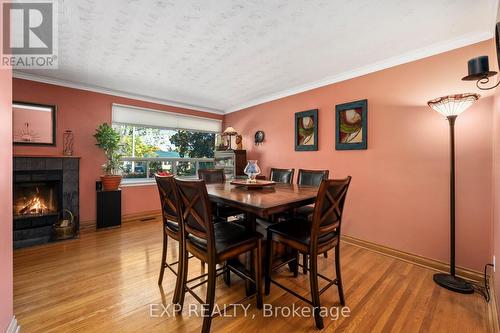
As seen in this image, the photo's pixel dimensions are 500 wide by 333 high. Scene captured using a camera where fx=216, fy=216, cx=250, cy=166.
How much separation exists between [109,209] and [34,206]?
3.20 feet

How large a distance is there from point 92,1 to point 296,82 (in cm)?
269

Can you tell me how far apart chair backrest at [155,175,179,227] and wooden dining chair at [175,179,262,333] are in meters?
0.10

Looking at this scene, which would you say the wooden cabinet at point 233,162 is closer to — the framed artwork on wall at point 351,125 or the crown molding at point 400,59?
the crown molding at point 400,59

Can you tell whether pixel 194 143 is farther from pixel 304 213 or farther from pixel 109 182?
pixel 304 213

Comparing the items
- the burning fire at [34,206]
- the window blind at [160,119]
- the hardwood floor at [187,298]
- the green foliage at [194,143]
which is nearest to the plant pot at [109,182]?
the burning fire at [34,206]

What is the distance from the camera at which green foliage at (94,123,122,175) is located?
353 centimetres

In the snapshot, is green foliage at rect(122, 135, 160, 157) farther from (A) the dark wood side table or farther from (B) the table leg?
(B) the table leg

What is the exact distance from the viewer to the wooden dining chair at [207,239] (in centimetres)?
140

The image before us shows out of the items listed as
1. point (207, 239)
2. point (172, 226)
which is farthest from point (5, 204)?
point (207, 239)

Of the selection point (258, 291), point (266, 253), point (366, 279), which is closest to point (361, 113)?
point (366, 279)

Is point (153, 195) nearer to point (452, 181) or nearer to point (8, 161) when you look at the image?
point (8, 161)

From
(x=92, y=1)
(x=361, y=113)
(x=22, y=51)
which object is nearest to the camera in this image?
(x=92, y=1)

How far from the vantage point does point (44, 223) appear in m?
3.21

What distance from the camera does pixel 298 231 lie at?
5.70 ft
